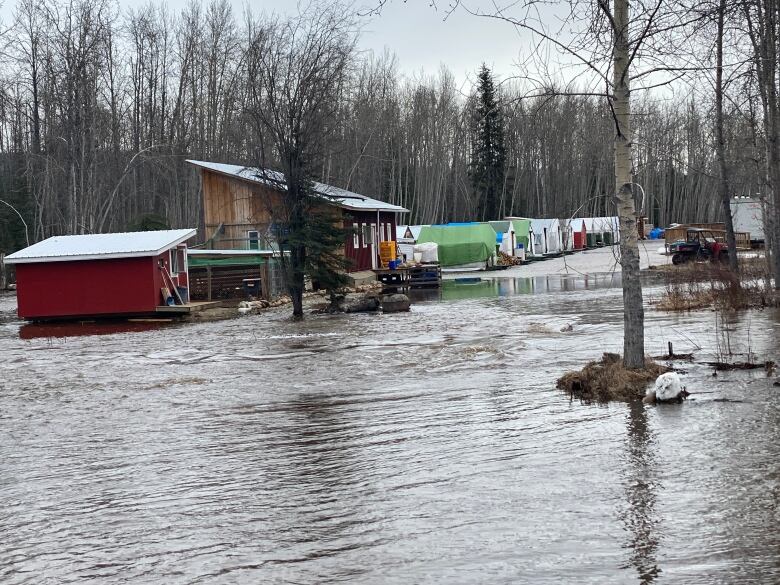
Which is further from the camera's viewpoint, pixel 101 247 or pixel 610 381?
pixel 101 247

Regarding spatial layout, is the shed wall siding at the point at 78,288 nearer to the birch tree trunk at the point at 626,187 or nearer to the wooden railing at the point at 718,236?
the birch tree trunk at the point at 626,187

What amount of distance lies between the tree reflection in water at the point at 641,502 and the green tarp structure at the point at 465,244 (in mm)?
50777

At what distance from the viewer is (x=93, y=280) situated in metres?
33.6

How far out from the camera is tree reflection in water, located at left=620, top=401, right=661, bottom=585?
257 inches

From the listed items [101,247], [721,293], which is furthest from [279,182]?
[721,293]

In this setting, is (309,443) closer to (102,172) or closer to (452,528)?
(452,528)

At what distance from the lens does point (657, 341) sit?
62.8 feet

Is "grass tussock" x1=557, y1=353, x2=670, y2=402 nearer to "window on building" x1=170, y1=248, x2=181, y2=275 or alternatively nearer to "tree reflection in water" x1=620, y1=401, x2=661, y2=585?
"tree reflection in water" x1=620, y1=401, x2=661, y2=585

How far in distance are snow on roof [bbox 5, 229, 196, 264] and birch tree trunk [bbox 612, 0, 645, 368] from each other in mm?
22441

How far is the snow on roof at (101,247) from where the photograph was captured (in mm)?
33125

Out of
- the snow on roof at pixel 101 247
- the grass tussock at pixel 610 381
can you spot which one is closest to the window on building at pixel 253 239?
the snow on roof at pixel 101 247

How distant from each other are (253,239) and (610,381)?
1344 inches

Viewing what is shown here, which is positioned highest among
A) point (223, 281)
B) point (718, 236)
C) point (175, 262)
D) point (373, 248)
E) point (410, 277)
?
point (373, 248)

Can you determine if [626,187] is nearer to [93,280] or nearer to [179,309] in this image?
[179,309]
